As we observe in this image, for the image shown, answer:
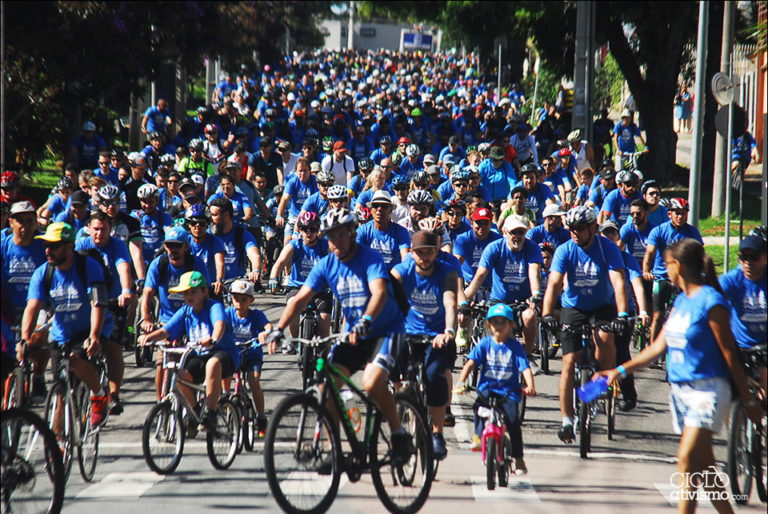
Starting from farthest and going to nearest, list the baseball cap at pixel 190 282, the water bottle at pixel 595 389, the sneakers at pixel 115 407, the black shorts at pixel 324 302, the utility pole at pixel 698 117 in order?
1. the utility pole at pixel 698 117
2. the black shorts at pixel 324 302
3. the sneakers at pixel 115 407
4. the baseball cap at pixel 190 282
5. the water bottle at pixel 595 389

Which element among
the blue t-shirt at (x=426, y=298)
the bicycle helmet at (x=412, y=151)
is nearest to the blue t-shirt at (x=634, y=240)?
the blue t-shirt at (x=426, y=298)

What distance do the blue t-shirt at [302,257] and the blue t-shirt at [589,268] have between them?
10.5ft

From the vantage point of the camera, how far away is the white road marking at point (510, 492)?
26.0 feet

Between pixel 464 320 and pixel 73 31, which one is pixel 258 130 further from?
pixel 464 320

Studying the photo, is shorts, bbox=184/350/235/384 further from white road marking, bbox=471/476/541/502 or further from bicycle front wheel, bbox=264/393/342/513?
white road marking, bbox=471/476/541/502

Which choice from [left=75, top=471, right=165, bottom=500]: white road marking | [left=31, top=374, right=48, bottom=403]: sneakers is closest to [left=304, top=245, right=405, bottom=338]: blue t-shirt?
[left=75, top=471, right=165, bottom=500]: white road marking

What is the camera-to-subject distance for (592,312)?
31.8ft

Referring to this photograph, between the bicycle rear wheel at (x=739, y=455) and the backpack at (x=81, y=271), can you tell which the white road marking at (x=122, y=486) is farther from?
the bicycle rear wheel at (x=739, y=455)

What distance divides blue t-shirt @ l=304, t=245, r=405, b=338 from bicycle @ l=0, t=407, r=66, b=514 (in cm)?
206

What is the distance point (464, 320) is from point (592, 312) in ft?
8.39

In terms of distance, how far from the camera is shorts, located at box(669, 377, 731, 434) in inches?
250

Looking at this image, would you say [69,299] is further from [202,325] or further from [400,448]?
[400,448]

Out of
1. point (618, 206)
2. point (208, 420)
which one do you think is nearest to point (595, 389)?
point (208, 420)

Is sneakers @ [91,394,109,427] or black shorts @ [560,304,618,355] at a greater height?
black shorts @ [560,304,618,355]
